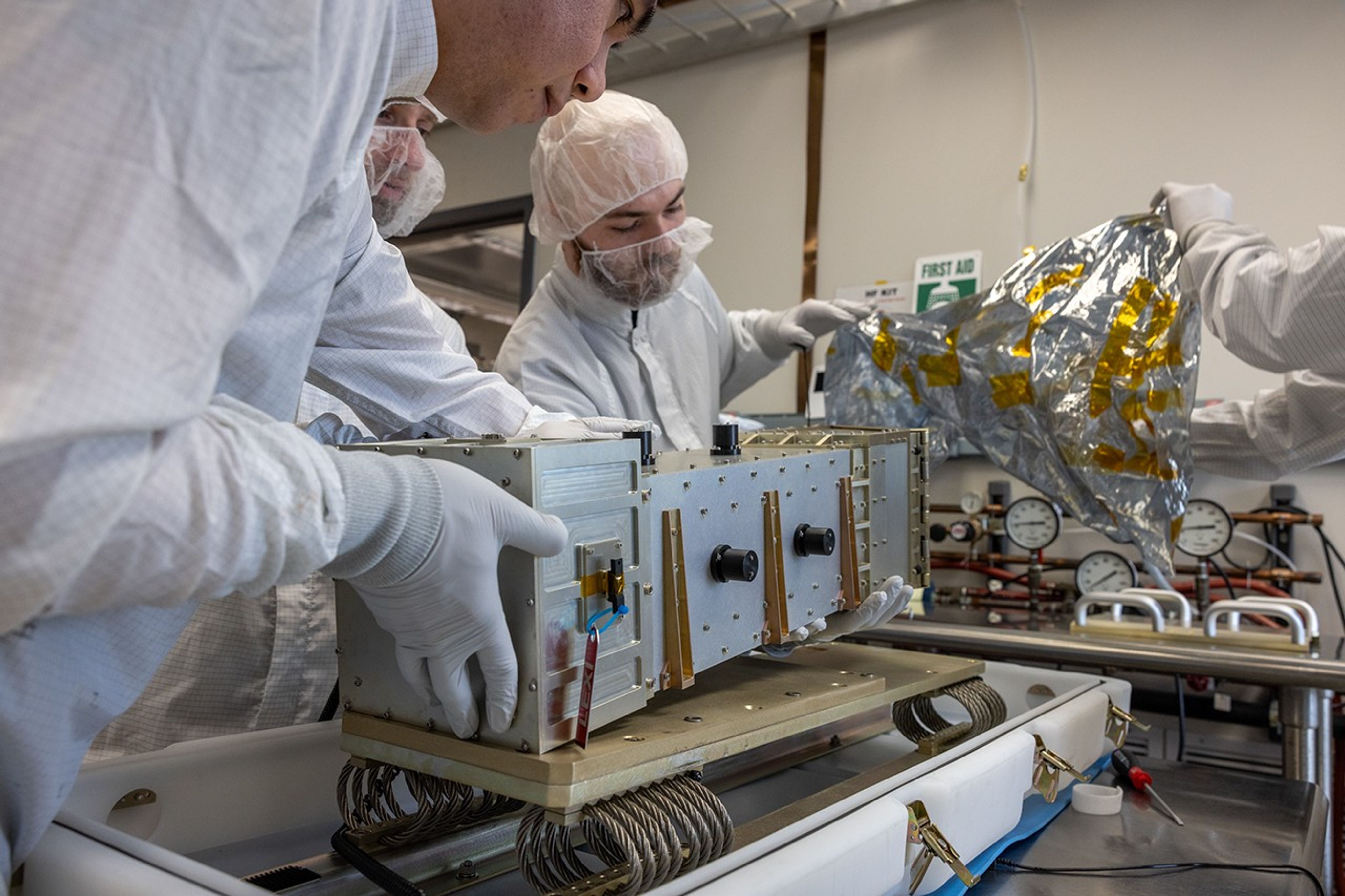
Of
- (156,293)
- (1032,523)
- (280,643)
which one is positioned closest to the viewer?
(156,293)

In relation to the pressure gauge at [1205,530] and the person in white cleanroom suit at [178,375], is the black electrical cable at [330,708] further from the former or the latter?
the pressure gauge at [1205,530]

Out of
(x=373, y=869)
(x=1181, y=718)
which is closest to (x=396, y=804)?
(x=373, y=869)

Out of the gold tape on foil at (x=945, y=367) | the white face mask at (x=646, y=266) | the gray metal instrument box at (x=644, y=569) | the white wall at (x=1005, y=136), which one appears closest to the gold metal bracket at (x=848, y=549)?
the gray metal instrument box at (x=644, y=569)

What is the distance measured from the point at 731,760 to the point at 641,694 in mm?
440

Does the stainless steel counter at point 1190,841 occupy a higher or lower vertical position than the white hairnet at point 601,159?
lower

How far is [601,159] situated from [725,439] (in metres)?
1.02

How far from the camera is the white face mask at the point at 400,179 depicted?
1.53m

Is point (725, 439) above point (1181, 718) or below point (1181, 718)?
above

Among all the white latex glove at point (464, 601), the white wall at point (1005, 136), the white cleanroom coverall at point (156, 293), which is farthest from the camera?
the white wall at point (1005, 136)

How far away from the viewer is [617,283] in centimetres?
197

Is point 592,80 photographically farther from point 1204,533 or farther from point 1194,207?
point 1204,533

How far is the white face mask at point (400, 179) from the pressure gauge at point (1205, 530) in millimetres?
2037

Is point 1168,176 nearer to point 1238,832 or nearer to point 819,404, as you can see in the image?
point 819,404

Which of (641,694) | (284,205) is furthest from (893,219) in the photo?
(284,205)
